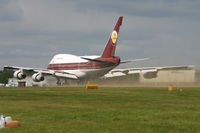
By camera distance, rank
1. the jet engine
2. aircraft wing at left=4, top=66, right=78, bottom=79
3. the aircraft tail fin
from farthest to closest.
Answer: the jet engine < aircraft wing at left=4, top=66, right=78, bottom=79 < the aircraft tail fin

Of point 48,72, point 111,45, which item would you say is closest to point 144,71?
point 111,45

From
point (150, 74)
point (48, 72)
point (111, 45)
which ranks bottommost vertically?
point (150, 74)

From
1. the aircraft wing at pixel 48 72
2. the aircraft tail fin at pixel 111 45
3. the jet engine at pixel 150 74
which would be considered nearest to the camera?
the aircraft tail fin at pixel 111 45

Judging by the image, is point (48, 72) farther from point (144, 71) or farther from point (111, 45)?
point (144, 71)

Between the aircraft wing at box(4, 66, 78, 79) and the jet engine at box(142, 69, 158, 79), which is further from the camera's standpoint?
the jet engine at box(142, 69, 158, 79)

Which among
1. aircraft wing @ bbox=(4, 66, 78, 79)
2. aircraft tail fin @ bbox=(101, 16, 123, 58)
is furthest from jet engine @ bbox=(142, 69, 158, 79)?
aircraft wing @ bbox=(4, 66, 78, 79)

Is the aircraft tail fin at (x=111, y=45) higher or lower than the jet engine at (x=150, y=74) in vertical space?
higher

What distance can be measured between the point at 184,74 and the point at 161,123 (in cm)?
6471

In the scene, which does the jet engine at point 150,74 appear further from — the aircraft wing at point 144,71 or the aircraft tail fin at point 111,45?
the aircraft tail fin at point 111,45

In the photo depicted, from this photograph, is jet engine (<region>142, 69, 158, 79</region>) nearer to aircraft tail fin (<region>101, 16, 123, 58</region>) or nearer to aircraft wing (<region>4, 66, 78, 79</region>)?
aircraft tail fin (<region>101, 16, 123, 58</region>)

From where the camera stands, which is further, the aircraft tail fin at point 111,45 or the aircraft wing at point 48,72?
the aircraft wing at point 48,72

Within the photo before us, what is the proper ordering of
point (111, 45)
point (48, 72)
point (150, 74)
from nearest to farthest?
point (111, 45) → point (48, 72) → point (150, 74)

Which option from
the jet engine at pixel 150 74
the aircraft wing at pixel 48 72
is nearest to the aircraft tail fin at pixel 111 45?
the jet engine at pixel 150 74

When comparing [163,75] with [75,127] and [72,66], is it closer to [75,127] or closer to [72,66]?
[72,66]
